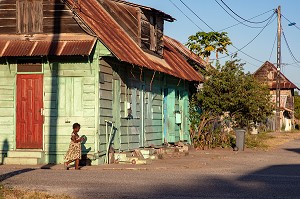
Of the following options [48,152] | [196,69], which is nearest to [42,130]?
[48,152]

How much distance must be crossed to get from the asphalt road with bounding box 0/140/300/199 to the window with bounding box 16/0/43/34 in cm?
432

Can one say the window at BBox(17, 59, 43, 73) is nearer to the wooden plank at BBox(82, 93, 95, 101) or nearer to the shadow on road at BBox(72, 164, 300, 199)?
the wooden plank at BBox(82, 93, 95, 101)

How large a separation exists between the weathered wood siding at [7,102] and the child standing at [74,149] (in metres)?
2.76

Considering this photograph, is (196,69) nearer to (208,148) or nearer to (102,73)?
(208,148)

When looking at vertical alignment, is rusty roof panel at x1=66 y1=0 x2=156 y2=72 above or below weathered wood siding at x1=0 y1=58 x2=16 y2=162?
above

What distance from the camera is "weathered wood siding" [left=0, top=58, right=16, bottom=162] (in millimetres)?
19828

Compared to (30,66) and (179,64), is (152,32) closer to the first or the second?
(179,64)

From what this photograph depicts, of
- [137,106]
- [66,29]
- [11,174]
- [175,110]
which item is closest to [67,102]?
[66,29]

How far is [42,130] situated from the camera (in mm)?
19594

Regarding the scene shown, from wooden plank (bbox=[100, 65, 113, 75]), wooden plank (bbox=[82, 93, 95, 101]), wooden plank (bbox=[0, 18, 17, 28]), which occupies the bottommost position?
wooden plank (bbox=[82, 93, 95, 101])

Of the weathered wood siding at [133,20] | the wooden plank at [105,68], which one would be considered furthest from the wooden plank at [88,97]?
the weathered wood siding at [133,20]

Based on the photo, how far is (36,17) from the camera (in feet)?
64.5

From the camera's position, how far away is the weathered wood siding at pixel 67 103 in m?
19.2

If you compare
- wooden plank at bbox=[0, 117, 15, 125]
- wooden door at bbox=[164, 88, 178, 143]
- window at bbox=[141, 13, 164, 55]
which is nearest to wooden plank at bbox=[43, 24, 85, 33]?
wooden plank at bbox=[0, 117, 15, 125]
